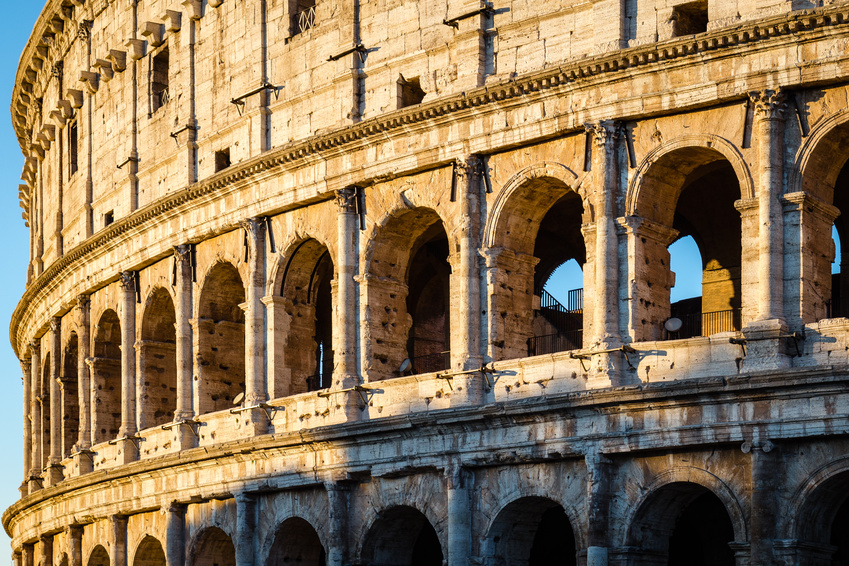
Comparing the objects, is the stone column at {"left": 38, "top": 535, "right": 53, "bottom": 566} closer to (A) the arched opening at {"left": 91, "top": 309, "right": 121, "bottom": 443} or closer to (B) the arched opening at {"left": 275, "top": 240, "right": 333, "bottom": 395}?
(A) the arched opening at {"left": 91, "top": 309, "right": 121, "bottom": 443}

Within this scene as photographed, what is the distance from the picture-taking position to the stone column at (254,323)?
1200 inches

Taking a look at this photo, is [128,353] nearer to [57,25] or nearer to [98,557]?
[98,557]

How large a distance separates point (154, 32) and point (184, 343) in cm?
673

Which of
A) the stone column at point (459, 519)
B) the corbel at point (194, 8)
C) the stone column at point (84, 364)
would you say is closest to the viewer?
the stone column at point (459, 519)

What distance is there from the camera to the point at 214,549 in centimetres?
3189

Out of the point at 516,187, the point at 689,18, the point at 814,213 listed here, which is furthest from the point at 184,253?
the point at 814,213

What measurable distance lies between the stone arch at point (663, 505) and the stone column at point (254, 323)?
8.63 meters

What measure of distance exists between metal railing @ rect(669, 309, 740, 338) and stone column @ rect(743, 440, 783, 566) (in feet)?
14.2

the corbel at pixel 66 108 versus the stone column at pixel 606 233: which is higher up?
the corbel at pixel 66 108

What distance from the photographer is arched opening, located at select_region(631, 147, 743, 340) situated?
2488 cm

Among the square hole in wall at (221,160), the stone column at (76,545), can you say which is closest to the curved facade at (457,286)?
the square hole in wall at (221,160)

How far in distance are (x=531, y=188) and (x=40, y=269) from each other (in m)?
20.4

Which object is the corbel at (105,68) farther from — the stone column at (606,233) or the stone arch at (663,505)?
the stone arch at (663,505)

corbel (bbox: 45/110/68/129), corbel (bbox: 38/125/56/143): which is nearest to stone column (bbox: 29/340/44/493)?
corbel (bbox: 38/125/56/143)
